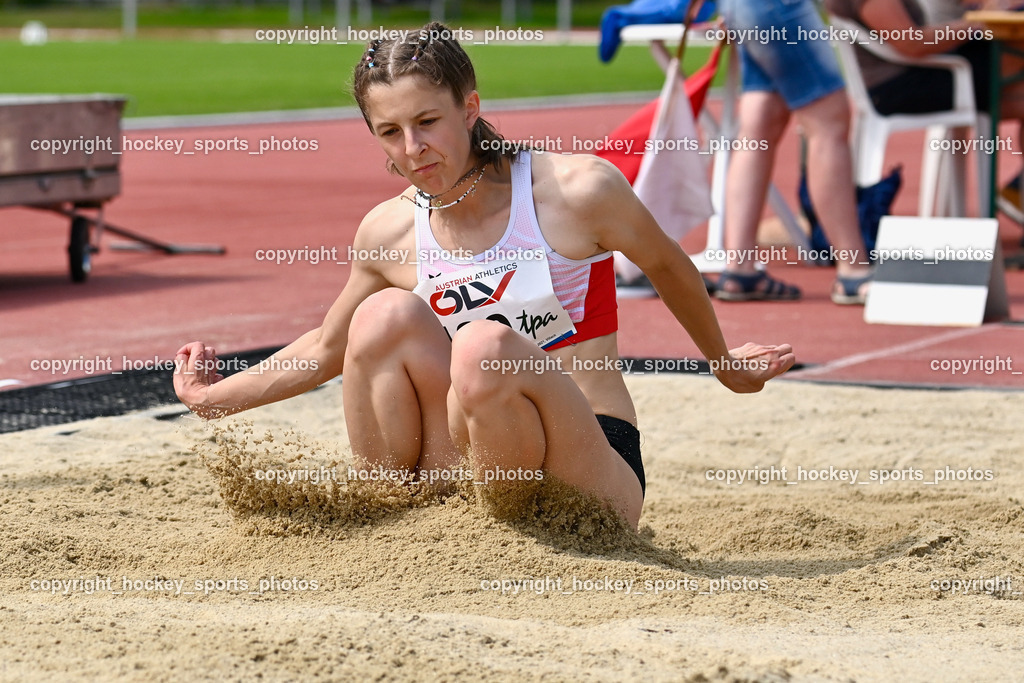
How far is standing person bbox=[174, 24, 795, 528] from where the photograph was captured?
128 inches

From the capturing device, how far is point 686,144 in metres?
7.41

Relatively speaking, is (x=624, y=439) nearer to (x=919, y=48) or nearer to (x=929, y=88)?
(x=919, y=48)

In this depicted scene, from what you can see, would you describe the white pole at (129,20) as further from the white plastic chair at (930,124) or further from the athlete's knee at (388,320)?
the athlete's knee at (388,320)

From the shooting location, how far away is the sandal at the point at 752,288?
7.70 meters

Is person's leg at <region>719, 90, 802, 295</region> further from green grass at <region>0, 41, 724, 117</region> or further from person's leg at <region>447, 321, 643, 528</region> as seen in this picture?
green grass at <region>0, 41, 724, 117</region>

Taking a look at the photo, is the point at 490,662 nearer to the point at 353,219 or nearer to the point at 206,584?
the point at 206,584

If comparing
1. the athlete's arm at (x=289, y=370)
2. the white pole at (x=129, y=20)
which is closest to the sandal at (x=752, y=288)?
the athlete's arm at (x=289, y=370)

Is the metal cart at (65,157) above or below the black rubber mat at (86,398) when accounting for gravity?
above

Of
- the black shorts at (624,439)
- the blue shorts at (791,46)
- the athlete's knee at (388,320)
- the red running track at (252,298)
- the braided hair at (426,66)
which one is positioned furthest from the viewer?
the blue shorts at (791,46)

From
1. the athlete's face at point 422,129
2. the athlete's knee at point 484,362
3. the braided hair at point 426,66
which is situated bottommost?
the athlete's knee at point 484,362

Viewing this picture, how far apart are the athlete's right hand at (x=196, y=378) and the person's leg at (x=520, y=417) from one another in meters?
0.73

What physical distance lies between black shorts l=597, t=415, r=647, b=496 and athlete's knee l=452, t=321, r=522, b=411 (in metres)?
0.45

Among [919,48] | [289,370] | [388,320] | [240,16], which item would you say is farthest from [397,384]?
[240,16]

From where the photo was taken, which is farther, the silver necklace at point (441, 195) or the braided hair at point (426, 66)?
the silver necklace at point (441, 195)
